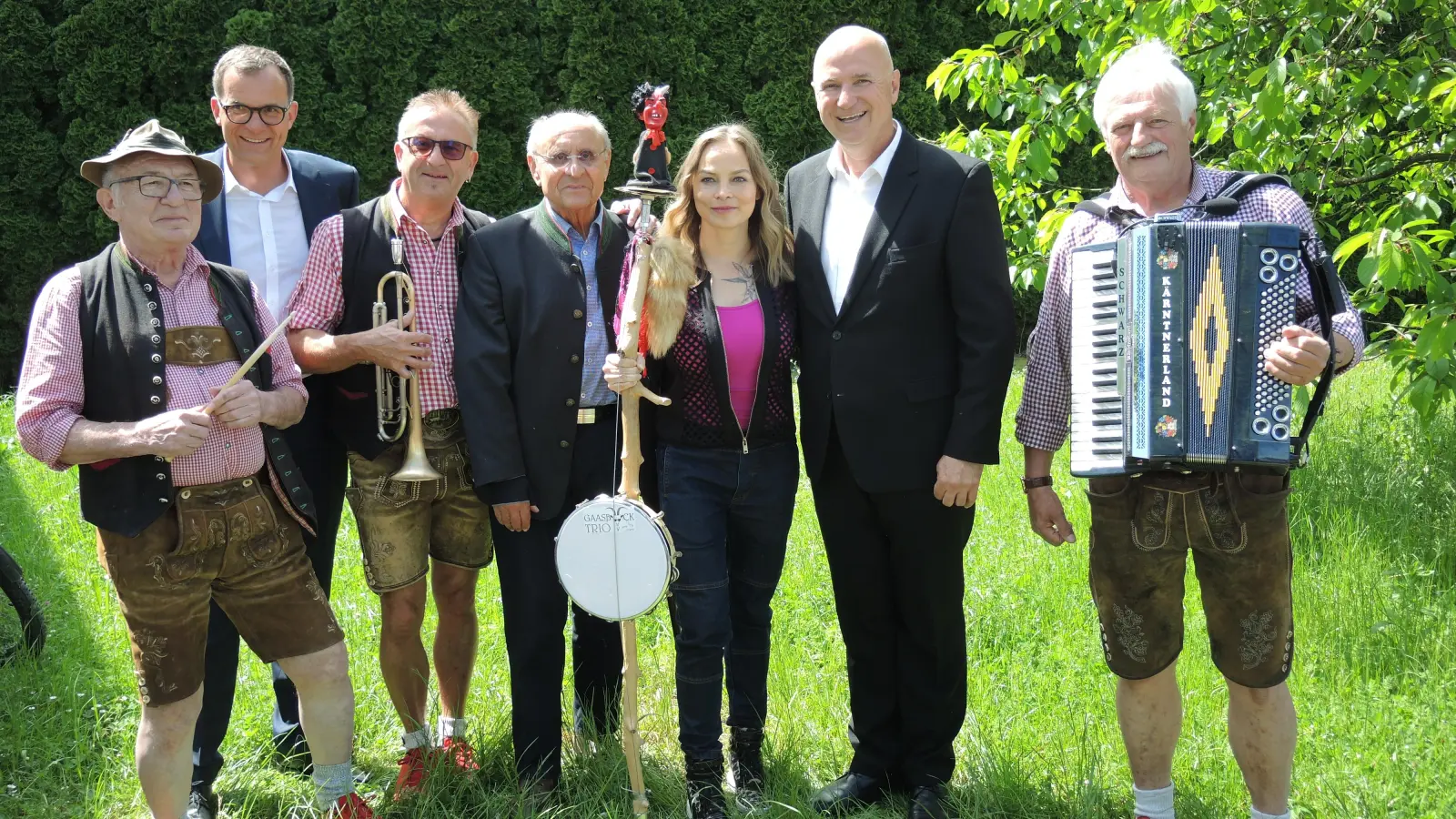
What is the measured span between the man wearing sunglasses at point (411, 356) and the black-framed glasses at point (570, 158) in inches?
11.5

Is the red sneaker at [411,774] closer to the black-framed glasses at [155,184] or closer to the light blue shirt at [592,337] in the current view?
the light blue shirt at [592,337]

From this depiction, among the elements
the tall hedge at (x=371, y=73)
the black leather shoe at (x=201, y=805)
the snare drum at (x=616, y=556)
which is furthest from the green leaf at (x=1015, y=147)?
the tall hedge at (x=371, y=73)

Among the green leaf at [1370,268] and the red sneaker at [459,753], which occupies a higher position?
the green leaf at [1370,268]

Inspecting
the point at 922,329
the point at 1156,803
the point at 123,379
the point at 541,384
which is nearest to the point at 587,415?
the point at 541,384

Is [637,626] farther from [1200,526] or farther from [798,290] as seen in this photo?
[1200,526]

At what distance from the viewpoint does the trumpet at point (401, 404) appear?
3764 millimetres

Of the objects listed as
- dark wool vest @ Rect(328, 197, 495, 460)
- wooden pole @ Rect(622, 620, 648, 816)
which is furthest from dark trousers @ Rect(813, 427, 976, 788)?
dark wool vest @ Rect(328, 197, 495, 460)

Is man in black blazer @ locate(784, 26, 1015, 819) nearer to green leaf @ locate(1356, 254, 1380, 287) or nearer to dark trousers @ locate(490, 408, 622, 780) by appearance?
dark trousers @ locate(490, 408, 622, 780)

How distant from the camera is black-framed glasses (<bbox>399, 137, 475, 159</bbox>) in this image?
3.83 meters

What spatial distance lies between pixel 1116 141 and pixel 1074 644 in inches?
90.2

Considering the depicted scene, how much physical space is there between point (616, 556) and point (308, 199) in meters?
1.89

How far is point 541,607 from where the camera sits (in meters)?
3.84

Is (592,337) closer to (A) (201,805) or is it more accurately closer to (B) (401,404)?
(B) (401,404)

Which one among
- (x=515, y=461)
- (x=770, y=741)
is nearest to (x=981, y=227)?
(x=515, y=461)
